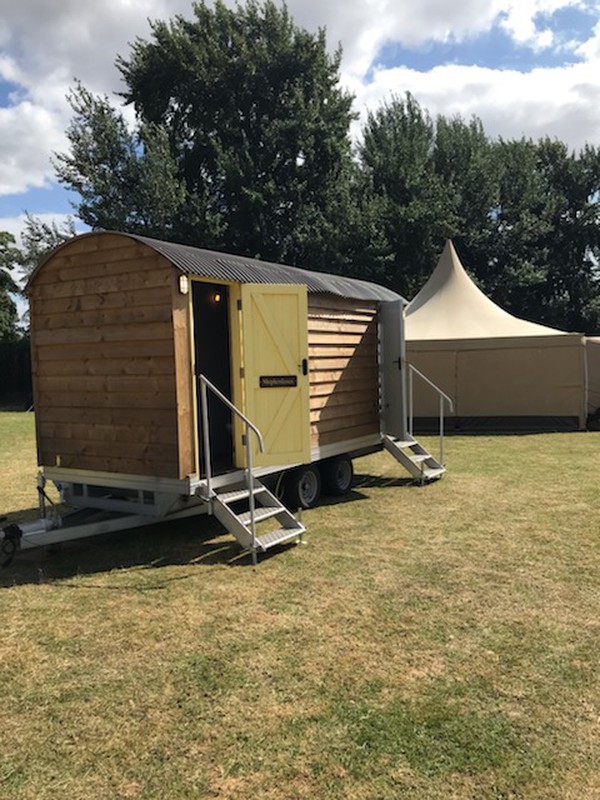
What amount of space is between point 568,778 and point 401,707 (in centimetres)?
83

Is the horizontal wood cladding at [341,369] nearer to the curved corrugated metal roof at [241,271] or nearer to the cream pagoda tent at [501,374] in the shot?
the curved corrugated metal roof at [241,271]

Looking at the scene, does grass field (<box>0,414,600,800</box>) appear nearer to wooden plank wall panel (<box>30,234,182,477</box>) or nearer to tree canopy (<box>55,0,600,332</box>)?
wooden plank wall panel (<box>30,234,182,477</box>)

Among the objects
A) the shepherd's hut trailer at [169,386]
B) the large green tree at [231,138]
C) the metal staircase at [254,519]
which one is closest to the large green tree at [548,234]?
the large green tree at [231,138]

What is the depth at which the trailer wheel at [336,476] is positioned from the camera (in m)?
8.28

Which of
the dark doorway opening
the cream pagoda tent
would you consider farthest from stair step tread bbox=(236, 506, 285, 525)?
the cream pagoda tent

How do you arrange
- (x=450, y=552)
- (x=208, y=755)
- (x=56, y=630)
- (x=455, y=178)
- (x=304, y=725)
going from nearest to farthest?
(x=208, y=755) → (x=304, y=725) → (x=56, y=630) → (x=450, y=552) → (x=455, y=178)

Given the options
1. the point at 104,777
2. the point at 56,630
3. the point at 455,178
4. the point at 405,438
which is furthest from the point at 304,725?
the point at 455,178

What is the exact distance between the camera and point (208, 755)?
2906 mm

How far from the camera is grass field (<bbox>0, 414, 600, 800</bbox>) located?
2771 mm

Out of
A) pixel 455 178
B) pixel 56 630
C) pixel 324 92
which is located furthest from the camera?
pixel 455 178

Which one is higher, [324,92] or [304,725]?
[324,92]

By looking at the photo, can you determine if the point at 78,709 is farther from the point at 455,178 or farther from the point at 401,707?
the point at 455,178

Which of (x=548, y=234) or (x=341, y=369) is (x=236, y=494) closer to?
(x=341, y=369)

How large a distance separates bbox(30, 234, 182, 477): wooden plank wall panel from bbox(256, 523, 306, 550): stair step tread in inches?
37.7
